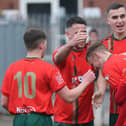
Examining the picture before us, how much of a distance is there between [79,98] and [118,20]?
1.18m

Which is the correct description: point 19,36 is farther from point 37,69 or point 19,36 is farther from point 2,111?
point 37,69

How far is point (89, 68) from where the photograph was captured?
21.2ft

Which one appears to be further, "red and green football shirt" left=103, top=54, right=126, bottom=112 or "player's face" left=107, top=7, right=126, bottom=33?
"player's face" left=107, top=7, right=126, bottom=33

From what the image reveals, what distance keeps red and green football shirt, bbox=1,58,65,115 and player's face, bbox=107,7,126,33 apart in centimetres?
130

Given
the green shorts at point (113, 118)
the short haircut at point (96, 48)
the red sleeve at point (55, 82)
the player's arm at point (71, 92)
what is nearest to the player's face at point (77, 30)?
the short haircut at point (96, 48)

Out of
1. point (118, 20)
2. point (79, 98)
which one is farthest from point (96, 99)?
point (118, 20)

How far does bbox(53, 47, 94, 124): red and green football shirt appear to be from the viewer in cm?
642

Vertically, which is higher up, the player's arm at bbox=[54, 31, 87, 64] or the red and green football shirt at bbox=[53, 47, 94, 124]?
the player's arm at bbox=[54, 31, 87, 64]

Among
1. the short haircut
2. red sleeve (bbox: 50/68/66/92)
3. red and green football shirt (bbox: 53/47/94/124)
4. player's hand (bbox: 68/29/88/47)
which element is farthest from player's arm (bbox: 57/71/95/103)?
red and green football shirt (bbox: 53/47/94/124)

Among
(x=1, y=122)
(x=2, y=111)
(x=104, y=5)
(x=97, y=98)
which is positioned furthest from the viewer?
(x=104, y=5)

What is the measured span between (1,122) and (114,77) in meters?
6.11

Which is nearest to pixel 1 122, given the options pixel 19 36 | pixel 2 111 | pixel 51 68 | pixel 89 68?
pixel 2 111

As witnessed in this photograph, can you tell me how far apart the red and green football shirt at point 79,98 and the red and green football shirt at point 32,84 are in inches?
30.7

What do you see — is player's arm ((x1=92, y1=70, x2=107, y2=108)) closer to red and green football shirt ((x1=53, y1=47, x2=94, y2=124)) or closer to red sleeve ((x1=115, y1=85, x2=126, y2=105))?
red and green football shirt ((x1=53, y1=47, x2=94, y2=124))
